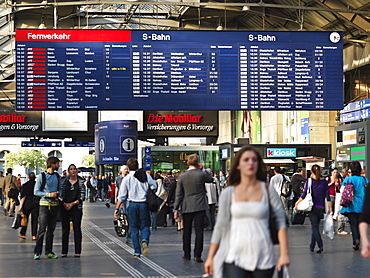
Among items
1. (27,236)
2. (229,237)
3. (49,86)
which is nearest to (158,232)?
(27,236)

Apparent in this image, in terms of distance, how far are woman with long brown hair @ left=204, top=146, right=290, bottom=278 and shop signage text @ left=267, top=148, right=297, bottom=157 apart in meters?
31.4

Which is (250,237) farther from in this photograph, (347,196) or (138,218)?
(347,196)

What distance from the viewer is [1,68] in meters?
→ 40.6

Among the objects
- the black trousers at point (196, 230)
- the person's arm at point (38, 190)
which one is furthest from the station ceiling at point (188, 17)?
the person's arm at point (38, 190)

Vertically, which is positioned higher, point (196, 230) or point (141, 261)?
point (196, 230)

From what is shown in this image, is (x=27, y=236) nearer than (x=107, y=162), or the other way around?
(x=27, y=236)

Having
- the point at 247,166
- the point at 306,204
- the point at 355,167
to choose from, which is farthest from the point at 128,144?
the point at 247,166

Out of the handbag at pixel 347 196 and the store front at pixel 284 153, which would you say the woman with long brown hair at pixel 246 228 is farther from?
the store front at pixel 284 153

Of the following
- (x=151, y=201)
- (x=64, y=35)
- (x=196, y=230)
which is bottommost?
(x=196, y=230)

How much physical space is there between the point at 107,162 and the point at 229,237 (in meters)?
29.0

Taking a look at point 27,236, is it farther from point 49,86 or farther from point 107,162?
point 107,162

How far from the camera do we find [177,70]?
19734 mm

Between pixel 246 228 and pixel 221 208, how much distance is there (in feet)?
0.86

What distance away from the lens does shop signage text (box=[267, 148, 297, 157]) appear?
120ft
